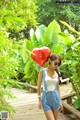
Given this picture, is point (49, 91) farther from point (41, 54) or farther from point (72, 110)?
point (72, 110)

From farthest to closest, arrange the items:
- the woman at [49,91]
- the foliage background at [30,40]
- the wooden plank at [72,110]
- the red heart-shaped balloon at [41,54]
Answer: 1. the wooden plank at [72,110]
2. the woman at [49,91]
3. the red heart-shaped balloon at [41,54]
4. the foliage background at [30,40]

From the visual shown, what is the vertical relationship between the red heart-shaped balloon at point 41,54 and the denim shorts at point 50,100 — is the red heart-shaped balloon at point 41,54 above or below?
above

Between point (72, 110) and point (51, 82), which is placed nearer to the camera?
point (51, 82)

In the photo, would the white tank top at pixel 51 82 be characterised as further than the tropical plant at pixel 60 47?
No

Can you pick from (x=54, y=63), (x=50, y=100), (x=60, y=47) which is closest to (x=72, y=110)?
(x=50, y=100)

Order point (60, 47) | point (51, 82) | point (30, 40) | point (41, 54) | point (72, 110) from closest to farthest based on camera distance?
point (41, 54), point (51, 82), point (72, 110), point (60, 47), point (30, 40)

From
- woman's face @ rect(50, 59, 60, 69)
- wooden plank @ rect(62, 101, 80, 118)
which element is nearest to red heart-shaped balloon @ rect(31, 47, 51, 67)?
woman's face @ rect(50, 59, 60, 69)

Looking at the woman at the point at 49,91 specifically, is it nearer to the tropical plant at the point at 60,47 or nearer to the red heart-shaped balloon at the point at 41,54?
the red heart-shaped balloon at the point at 41,54

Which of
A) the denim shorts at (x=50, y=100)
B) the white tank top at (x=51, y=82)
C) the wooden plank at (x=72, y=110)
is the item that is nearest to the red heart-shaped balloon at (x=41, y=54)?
the white tank top at (x=51, y=82)

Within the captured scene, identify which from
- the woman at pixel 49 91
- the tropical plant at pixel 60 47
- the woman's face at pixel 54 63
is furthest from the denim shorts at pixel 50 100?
the tropical plant at pixel 60 47

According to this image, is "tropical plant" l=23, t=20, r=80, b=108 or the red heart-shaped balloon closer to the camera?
the red heart-shaped balloon

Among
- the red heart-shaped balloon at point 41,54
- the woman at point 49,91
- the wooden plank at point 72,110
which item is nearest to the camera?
the red heart-shaped balloon at point 41,54

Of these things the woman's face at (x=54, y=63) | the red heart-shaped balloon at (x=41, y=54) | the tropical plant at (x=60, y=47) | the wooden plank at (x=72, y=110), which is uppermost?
the red heart-shaped balloon at (x=41, y=54)

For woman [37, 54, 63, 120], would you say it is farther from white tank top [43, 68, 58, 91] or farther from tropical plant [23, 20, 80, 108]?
tropical plant [23, 20, 80, 108]
